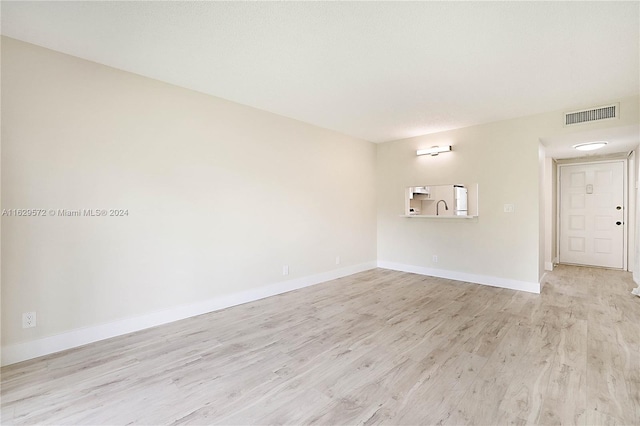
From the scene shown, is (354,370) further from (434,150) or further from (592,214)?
(592,214)

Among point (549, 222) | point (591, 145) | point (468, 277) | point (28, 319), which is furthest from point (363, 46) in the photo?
point (549, 222)

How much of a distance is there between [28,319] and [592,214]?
866 centimetres

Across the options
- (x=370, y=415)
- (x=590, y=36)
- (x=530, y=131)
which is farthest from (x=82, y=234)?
(x=530, y=131)

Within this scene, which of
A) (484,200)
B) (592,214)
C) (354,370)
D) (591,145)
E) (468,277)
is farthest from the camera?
(592,214)

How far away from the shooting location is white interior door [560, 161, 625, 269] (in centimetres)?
551

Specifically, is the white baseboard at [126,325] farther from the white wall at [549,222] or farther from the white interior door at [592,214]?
the white interior door at [592,214]

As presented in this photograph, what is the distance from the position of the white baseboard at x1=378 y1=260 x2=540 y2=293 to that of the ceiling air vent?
2.28 metres

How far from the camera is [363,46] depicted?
7.80ft

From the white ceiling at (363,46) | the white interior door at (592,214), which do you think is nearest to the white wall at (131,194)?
the white ceiling at (363,46)

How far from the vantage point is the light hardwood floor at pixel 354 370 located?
1688mm

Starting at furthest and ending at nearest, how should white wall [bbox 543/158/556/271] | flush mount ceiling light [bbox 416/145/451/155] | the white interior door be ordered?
the white interior door < white wall [bbox 543/158/556/271] < flush mount ceiling light [bbox 416/145/451/155]

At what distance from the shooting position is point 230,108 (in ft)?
11.7

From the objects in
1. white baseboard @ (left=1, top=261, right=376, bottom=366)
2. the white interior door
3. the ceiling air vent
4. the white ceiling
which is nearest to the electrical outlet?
white baseboard @ (left=1, top=261, right=376, bottom=366)

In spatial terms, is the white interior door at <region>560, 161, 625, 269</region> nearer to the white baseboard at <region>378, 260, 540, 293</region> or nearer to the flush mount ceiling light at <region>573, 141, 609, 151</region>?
the flush mount ceiling light at <region>573, 141, 609, 151</region>
